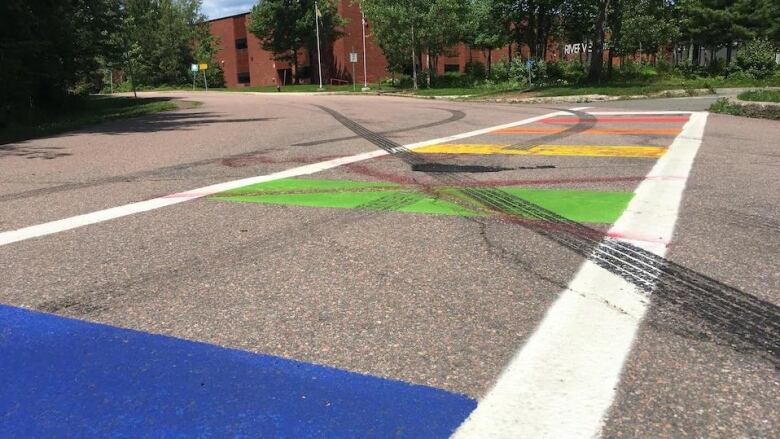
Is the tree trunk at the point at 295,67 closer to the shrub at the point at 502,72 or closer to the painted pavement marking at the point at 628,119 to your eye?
the shrub at the point at 502,72

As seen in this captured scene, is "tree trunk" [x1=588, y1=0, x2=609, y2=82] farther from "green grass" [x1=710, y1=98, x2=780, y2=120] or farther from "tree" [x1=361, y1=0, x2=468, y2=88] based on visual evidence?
"green grass" [x1=710, y1=98, x2=780, y2=120]

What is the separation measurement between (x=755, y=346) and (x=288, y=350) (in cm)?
239

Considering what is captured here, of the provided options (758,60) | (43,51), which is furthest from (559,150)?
(758,60)

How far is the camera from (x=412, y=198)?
664cm

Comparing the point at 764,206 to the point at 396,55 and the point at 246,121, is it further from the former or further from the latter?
the point at 396,55

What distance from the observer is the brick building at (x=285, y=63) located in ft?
197

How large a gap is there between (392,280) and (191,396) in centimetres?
172

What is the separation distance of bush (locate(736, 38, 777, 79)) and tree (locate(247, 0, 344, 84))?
3453 centimetres

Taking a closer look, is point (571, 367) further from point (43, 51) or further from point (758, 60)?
point (758, 60)

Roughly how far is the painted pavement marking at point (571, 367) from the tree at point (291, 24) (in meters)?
56.9

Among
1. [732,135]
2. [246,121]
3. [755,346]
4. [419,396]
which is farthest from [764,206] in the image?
[246,121]

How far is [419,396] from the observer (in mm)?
2650

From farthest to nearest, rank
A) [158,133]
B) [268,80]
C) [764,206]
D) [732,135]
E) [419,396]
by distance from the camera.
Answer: [268,80], [158,133], [732,135], [764,206], [419,396]

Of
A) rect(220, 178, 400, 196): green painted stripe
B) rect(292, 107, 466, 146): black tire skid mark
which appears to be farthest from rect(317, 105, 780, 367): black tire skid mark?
rect(292, 107, 466, 146): black tire skid mark
